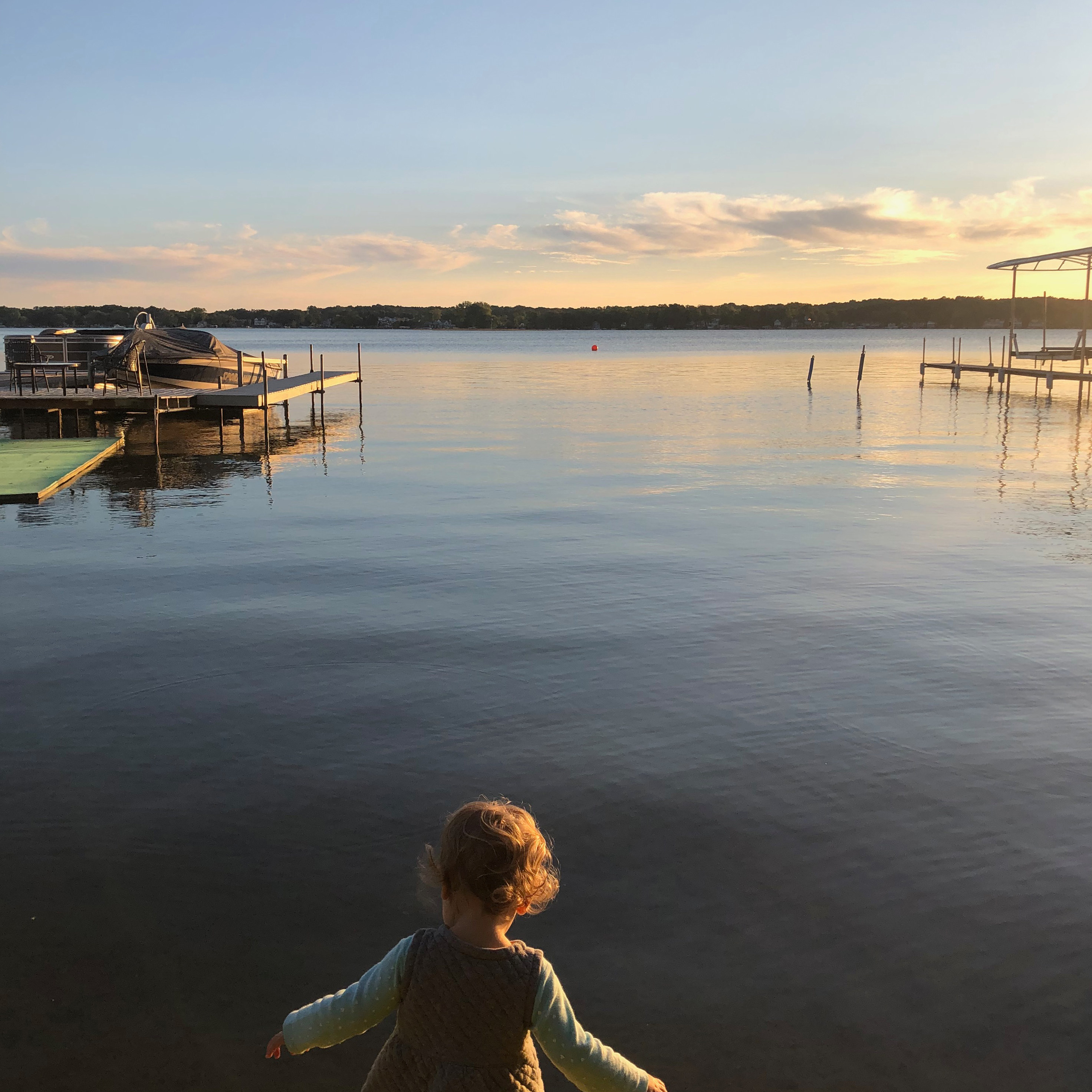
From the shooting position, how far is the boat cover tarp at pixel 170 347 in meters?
38.8

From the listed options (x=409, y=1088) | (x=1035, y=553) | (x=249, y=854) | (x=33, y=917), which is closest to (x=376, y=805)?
(x=249, y=854)

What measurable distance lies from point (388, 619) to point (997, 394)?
169 feet

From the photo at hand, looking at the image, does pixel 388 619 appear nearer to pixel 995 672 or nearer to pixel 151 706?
pixel 151 706

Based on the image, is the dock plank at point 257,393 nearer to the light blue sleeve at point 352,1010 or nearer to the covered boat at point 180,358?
the covered boat at point 180,358

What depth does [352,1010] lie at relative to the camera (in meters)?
3.03

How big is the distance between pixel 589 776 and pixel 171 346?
1478 inches

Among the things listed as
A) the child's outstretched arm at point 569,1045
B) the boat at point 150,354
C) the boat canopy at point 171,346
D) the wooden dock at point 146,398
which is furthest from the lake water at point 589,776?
the boat at point 150,354

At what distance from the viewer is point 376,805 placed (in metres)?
7.21

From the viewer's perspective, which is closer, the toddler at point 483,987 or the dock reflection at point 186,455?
the toddler at point 483,987

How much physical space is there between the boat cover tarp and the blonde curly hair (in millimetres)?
38281

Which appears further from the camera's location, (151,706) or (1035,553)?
(1035,553)

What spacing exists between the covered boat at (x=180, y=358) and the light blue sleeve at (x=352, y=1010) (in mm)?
37867

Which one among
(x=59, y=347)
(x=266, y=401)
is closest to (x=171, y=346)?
(x=59, y=347)

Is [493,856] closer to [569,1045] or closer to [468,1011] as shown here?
[468,1011]
